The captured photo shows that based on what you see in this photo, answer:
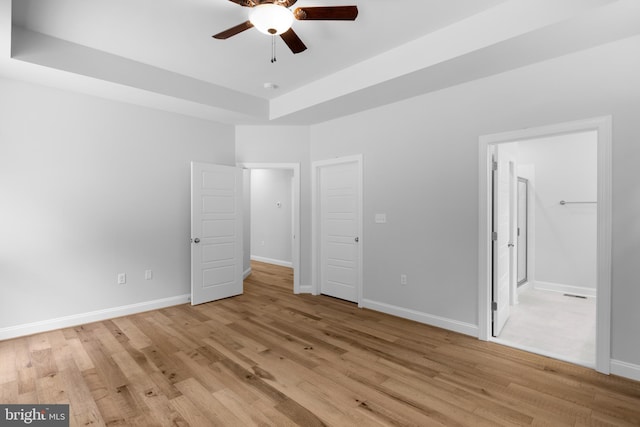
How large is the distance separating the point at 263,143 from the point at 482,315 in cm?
397

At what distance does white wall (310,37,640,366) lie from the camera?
2.61 metres

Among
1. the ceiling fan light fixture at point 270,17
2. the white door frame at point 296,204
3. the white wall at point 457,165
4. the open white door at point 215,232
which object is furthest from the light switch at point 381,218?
the ceiling fan light fixture at point 270,17

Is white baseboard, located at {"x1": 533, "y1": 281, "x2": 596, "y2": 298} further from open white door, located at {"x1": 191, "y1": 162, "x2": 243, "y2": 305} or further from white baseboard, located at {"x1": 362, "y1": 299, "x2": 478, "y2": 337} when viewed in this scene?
open white door, located at {"x1": 191, "y1": 162, "x2": 243, "y2": 305}

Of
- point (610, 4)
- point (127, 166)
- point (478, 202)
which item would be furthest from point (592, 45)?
point (127, 166)

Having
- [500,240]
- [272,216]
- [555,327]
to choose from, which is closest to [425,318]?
[500,240]

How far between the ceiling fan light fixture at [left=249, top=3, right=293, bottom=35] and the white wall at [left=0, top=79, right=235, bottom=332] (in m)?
2.81

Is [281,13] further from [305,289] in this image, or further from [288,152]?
[305,289]

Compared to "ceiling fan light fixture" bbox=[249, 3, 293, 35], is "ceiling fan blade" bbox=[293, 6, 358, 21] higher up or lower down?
higher up

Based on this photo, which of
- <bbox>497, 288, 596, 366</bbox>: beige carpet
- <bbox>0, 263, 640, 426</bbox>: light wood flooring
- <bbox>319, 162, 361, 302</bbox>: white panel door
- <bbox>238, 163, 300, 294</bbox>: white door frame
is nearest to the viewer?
Answer: <bbox>0, 263, 640, 426</bbox>: light wood flooring

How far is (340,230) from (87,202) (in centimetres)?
334

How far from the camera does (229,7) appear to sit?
2.64 meters

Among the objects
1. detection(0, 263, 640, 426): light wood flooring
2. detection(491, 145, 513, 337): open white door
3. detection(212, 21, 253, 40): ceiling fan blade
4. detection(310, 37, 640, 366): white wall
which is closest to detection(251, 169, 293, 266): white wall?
detection(310, 37, 640, 366): white wall

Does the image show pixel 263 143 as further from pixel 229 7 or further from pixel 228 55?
pixel 229 7

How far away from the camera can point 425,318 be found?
3850mm
